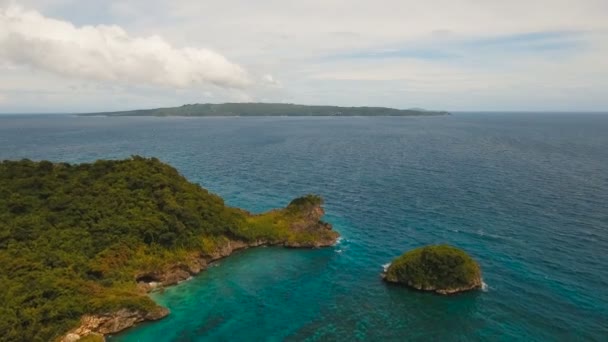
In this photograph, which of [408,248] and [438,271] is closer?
[438,271]

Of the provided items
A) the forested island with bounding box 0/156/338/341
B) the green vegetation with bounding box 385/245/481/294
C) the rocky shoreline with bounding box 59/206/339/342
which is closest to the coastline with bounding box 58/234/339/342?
the rocky shoreline with bounding box 59/206/339/342

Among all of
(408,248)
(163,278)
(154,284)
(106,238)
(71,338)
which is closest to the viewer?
(71,338)

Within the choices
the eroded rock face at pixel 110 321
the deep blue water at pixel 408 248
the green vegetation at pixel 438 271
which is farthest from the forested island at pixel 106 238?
the green vegetation at pixel 438 271

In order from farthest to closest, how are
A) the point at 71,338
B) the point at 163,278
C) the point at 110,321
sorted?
1. the point at 163,278
2. the point at 110,321
3. the point at 71,338

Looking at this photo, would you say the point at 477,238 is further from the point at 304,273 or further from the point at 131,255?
the point at 131,255

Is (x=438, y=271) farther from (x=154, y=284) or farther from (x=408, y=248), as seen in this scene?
(x=154, y=284)

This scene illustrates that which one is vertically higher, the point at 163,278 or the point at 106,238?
the point at 106,238

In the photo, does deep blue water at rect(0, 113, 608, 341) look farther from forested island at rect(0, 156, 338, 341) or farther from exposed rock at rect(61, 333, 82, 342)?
exposed rock at rect(61, 333, 82, 342)

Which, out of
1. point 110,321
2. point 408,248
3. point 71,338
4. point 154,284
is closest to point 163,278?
point 154,284
